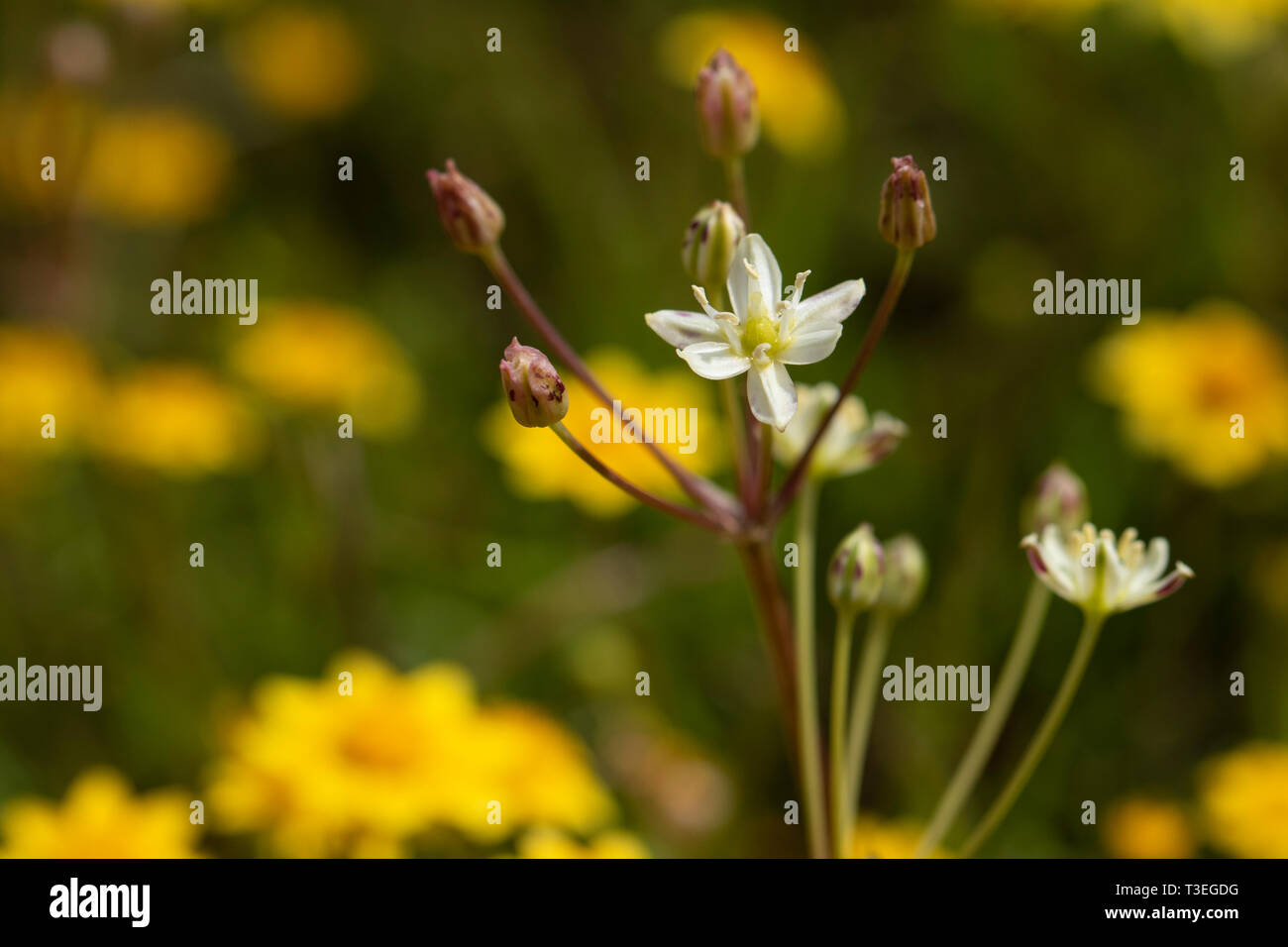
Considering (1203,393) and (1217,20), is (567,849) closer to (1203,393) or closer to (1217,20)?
(1203,393)

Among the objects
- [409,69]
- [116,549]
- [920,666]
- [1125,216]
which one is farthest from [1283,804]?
[409,69]

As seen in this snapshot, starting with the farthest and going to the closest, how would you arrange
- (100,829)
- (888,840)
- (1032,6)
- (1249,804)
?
(1032,6) → (1249,804) → (888,840) → (100,829)

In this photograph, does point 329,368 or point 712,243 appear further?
point 329,368

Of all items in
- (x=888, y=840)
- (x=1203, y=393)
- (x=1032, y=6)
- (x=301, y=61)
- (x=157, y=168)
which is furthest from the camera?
(x=301, y=61)

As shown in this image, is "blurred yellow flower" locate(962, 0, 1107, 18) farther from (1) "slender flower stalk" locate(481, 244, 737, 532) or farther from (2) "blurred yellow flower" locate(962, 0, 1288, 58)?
(1) "slender flower stalk" locate(481, 244, 737, 532)

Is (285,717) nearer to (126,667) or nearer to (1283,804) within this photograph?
(126,667)

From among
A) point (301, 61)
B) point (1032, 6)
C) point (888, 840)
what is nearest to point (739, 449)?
point (888, 840)

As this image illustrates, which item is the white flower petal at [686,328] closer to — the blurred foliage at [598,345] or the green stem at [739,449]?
the green stem at [739,449]
